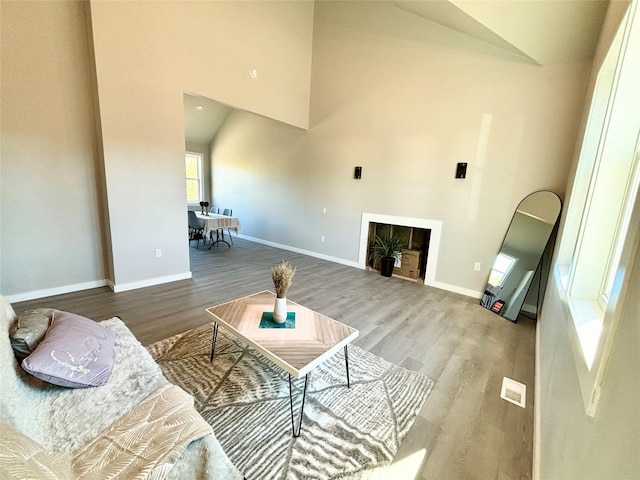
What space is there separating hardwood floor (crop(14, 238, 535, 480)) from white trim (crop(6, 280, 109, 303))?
115 millimetres

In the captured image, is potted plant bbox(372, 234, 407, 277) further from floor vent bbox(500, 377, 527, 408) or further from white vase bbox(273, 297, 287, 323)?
white vase bbox(273, 297, 287, 323)

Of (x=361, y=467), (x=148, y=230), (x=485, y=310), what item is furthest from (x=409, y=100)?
(x=361, y=467)

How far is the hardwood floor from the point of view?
1.58 metres

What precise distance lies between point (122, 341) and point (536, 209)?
4.29 metres

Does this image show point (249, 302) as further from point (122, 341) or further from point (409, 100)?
point (409, 100)

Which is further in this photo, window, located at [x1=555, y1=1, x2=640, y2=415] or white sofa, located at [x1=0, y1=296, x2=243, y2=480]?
window, located at [x1=555, y1=1, x2=640, y2=415]

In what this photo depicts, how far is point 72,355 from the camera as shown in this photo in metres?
1.29

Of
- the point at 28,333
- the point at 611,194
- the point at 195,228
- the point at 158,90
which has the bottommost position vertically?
the point at 195,228

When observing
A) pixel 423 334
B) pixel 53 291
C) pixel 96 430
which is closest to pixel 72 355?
pixel 96 430

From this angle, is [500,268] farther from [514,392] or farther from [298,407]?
[298,407]

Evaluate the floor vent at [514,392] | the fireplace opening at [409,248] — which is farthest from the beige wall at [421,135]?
the floor vent at [514,392]

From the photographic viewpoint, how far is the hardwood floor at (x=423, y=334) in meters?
1.58

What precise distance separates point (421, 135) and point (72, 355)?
453 cm

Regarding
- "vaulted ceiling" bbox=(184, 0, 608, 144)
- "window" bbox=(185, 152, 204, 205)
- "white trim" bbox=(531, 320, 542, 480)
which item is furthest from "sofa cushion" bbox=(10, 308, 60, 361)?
"window" bbox=(185, 152, 204, 205)
